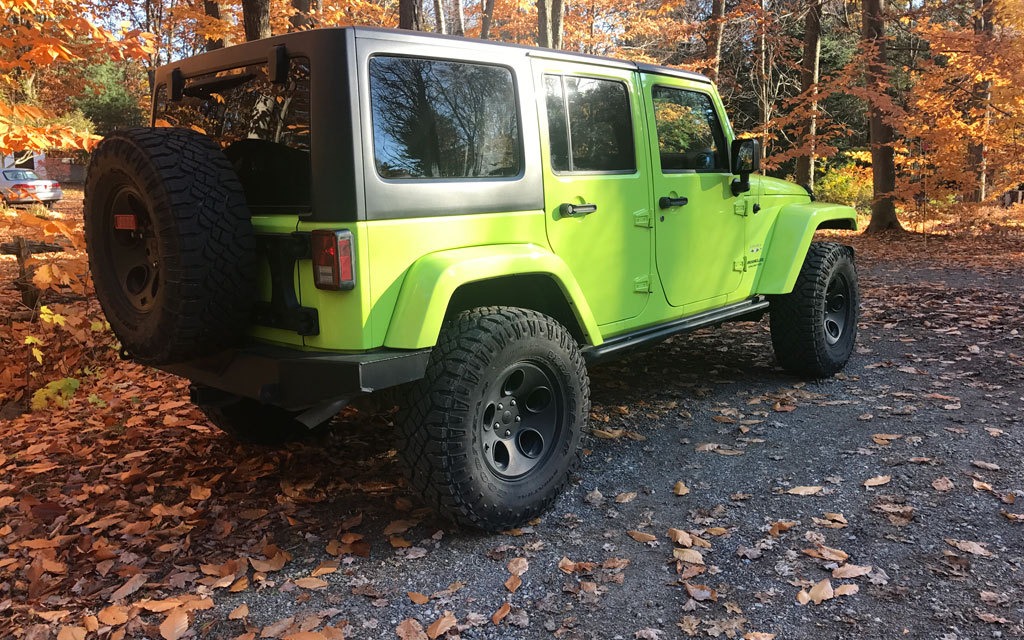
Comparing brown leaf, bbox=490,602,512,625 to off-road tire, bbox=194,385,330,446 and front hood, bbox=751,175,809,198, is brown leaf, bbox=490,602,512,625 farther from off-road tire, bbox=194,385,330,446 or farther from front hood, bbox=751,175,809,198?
front hood, bbox=751,175,809,198

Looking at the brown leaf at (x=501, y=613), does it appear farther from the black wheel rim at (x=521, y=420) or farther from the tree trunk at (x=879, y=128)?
the tree trunk at (x=879, y=128)

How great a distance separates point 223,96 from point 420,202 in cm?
117

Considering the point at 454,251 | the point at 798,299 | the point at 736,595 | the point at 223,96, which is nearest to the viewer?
the point at 736,595

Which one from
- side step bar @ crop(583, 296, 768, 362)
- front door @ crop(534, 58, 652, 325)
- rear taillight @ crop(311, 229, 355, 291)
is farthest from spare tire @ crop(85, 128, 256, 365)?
side step bar @ crop(583, 296, 768, 362)

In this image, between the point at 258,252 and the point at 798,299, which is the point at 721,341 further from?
the point at 258,252

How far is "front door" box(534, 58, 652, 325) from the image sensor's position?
351 cm

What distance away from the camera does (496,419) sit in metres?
3.18

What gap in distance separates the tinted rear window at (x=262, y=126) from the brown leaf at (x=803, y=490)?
8.39 ft

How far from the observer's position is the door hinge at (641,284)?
156 inches

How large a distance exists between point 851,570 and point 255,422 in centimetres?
306

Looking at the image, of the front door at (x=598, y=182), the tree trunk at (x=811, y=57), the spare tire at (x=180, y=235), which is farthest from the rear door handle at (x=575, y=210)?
the tree trunk at (x=811, y=57)

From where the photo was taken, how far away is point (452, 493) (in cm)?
293

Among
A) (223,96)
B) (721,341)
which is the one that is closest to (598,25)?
(721,341)

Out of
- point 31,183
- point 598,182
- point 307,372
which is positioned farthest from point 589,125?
point 31,183
